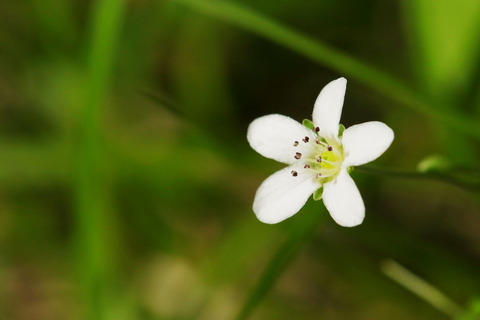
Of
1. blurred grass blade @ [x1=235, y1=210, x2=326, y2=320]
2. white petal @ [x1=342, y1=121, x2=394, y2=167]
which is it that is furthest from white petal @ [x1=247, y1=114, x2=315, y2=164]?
blurred grass blade @ [x1=235, y1=210, x2=326, y2=320]

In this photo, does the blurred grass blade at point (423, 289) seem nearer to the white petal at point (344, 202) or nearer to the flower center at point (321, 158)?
the flower center at point (321, 158)

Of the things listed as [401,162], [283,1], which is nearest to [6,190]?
[283,1]

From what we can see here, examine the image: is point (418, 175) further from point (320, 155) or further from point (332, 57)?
point (332, 57)

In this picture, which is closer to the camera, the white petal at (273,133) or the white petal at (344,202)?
the white petal at (344,202)

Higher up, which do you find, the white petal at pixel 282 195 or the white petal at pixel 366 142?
the white petal at pixel 366 142

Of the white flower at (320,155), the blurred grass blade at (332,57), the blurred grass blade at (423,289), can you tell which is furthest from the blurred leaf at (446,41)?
the white flower at (320,155)

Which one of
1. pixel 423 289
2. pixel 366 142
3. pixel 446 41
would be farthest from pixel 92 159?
pixel 446 41

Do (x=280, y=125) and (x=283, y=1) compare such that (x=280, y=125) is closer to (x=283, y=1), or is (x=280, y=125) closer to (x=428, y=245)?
(x=428, y=245)
